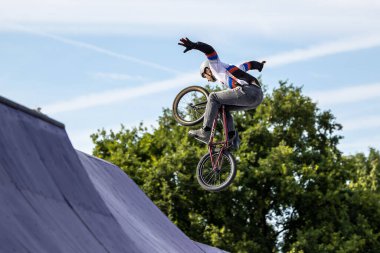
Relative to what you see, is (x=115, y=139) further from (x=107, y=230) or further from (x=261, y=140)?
(x=107, y=230)

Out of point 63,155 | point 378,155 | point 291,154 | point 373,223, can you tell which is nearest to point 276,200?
point 291,154

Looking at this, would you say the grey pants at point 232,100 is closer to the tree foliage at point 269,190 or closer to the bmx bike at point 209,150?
the bmx bike at point 209,150

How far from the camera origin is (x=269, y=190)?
140 ft

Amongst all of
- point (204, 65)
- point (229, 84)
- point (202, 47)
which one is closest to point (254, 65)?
point (229, 84)

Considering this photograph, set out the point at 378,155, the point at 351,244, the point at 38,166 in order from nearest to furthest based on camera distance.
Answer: the point at 38,166 → the point at 351,244 → the point at 378,155

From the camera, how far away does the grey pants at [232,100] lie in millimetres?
18156

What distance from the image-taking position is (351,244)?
4003cm

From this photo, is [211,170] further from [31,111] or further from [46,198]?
[46,198]

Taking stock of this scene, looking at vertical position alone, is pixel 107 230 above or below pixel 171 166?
below

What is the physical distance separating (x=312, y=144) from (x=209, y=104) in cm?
2792

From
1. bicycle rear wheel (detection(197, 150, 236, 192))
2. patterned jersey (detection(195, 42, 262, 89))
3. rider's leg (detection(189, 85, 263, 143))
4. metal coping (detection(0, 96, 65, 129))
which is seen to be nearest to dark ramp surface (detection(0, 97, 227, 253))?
metal coping (detection(0, 96, 65, 129))

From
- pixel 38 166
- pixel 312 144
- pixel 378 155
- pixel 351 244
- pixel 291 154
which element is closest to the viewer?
pixel 38 166

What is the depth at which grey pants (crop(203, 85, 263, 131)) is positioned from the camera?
18156mm

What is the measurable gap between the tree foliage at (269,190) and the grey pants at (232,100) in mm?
21986
